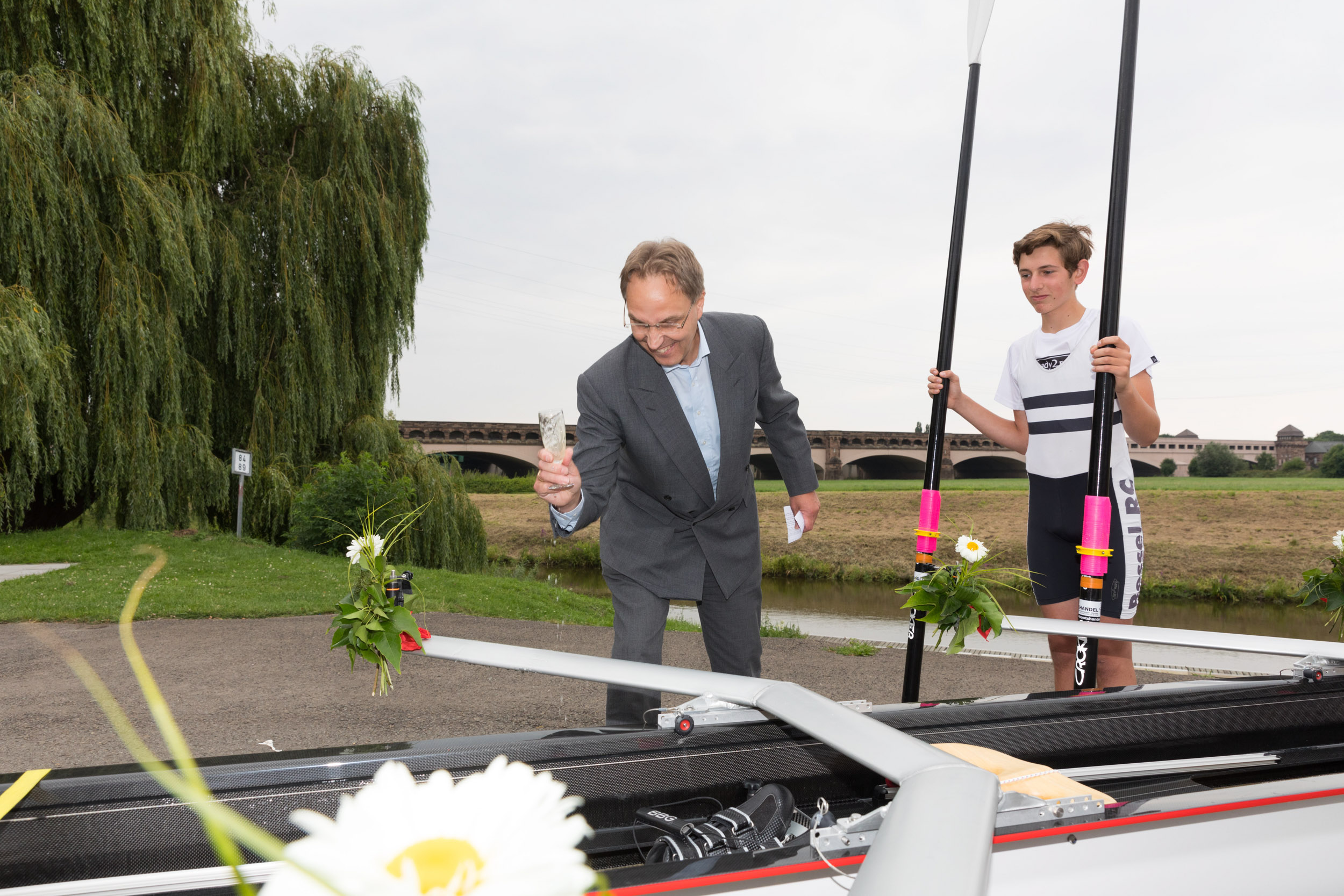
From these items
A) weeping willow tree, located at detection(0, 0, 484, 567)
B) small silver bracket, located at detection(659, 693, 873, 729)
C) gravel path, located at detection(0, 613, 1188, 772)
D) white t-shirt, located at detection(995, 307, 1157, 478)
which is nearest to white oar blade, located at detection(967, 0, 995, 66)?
white t-shirt, located at detection(995, 307, 1157, 478)

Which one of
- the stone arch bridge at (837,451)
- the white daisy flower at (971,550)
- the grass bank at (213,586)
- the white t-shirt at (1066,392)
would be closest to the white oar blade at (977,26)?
the white t-shirt at (1066,392)

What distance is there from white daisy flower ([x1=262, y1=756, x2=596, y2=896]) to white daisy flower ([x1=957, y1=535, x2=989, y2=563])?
8.77 ft

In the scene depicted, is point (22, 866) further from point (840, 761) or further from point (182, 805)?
point (840, 761)

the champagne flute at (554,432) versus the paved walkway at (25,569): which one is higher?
the champagne flute at (554,432)

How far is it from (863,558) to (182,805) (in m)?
17.8

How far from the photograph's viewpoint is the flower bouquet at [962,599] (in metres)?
2.81

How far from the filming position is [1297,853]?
58.1 inches

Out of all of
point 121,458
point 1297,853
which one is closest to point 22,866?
point 1297,853

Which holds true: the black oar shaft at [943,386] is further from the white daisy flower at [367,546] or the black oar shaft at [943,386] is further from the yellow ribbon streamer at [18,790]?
the yellow ribbon streamer at [18,790]

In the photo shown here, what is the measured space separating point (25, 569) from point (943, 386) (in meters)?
9.67

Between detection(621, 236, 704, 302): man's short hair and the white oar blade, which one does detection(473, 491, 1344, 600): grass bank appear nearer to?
the white oar blade

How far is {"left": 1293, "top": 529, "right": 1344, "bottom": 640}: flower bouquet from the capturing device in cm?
325

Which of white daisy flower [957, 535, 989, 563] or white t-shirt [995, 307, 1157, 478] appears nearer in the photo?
white daisy flower [957, 535, 989, 563]

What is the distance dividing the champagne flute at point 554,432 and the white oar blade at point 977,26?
318cm
